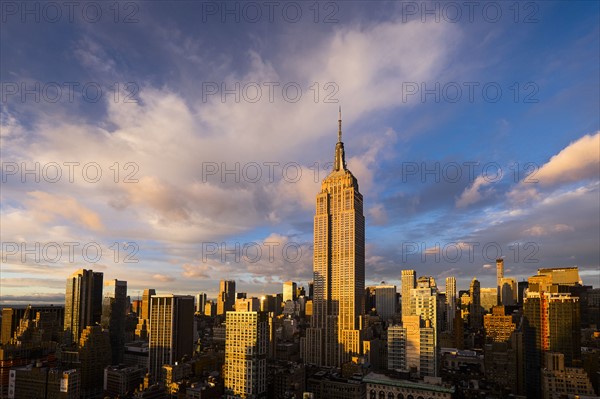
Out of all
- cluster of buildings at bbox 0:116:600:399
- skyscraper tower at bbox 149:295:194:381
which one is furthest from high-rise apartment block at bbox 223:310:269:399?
skyscraper tower at bbox 149:295:194:381

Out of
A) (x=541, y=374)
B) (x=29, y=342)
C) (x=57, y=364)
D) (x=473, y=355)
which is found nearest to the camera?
(x=541, y=374)

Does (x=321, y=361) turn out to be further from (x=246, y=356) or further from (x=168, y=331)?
(x=246, y=356)

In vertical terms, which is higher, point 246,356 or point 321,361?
point 246,356

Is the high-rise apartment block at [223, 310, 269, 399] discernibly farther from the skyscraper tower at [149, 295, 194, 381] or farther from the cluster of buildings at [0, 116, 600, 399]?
the skyscraper tower at [149, 295, 194, 381]

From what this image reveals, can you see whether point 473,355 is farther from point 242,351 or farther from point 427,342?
point 242,351

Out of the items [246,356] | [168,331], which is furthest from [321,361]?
[246,356]

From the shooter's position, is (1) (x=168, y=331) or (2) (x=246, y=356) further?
(1) (x=168, y=331)

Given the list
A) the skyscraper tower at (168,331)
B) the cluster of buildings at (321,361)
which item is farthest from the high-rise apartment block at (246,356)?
the skyscraper tower at (168,331)

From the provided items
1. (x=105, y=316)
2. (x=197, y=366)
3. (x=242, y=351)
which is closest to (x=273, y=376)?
(x=242, y=351)

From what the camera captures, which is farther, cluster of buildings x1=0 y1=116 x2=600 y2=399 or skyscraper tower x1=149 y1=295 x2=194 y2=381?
skyscraper tower x1=149 y1=295 x2=194 y2=381

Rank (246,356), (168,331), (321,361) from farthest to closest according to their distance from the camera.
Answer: (321,361) < (168,331) < (246,356)

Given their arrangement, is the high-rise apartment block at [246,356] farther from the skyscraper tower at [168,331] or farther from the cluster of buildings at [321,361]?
the skyscraper tower at [168,331]
